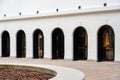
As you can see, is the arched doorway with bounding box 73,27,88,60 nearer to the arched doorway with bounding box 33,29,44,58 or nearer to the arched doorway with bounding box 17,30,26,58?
the arched doorway with bounding box 33,29,44,58

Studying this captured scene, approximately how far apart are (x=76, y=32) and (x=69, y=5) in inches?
92.8

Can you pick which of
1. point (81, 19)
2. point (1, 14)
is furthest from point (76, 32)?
point (1, 14)

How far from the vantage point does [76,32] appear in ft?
82.9

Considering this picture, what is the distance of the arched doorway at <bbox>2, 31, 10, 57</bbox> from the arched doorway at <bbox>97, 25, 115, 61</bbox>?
1139 cm

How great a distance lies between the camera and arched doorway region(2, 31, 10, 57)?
104ft

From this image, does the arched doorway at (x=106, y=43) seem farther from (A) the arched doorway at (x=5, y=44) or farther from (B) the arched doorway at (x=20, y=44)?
(A) the arched doorway at (x=5, y=44)

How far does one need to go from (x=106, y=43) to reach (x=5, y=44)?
12.1 m

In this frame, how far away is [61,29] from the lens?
26.0m

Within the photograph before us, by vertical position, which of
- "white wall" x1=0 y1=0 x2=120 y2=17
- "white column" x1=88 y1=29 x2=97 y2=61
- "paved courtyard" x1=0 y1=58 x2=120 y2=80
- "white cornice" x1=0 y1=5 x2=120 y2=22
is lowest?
"paved courtyard" x1=0 y1=58 x2=120 y2=80

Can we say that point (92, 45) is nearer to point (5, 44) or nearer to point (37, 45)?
point (37, 45)

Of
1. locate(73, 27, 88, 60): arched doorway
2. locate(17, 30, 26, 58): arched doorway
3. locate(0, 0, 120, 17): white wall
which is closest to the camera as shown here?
locate(0, 0, 120, 17): white wall

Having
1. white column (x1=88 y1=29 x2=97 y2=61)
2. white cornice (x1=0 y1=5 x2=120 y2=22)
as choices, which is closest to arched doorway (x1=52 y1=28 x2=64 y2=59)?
white cornice (x1=0 y1=5 x2=120 y2=22)

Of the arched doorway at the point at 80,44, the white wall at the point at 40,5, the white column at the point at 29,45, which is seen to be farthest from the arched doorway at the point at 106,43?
the white column at the point at 29,45

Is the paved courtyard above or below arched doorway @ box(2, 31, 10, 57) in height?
below
